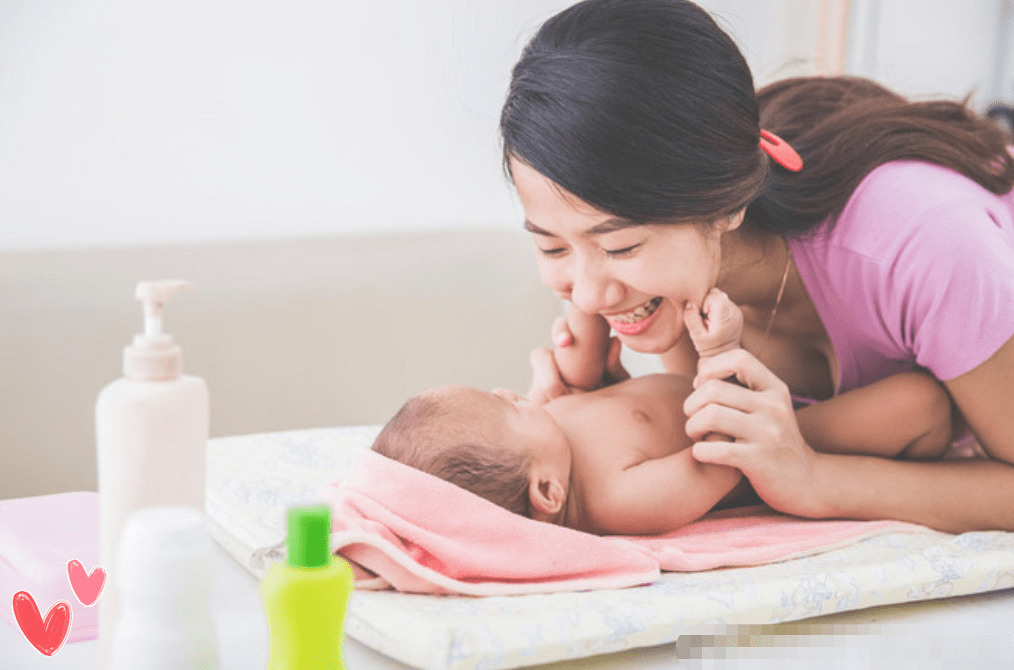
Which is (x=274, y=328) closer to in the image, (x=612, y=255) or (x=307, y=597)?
(x=612, y=255)

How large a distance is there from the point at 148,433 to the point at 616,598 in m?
0.48

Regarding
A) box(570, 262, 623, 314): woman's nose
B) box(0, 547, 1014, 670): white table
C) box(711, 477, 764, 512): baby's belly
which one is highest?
box(570, 262, 623, 314): woman's nose

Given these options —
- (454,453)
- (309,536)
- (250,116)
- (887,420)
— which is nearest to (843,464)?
(887,420)

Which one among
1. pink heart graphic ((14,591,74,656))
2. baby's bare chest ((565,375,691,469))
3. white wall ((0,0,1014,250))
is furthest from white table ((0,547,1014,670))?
white wall ((0,0,1014,250))

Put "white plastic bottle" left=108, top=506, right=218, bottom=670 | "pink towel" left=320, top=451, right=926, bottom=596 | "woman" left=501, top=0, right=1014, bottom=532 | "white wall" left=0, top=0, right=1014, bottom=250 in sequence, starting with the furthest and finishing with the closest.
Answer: "white wall" left=0, top=0, right=1014, bottom=250 → "woman" left=501, top=0, right=1014, bottom=532 → "pink towel" left=320, top=451, right=926, bottom=596 → "white plastic bottle" left=108, top=506, right=218, bottom=670

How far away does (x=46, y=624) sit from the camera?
101cm

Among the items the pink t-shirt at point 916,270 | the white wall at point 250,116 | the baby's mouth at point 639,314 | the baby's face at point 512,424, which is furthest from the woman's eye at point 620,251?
the white wall at point 250,116

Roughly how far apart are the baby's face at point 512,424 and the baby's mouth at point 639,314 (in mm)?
139

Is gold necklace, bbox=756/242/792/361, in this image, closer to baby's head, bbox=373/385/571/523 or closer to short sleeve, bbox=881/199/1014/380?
short sleeve, bbox=881/199/1014/380

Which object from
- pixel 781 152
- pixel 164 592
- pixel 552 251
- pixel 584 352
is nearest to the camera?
pixel 164 592

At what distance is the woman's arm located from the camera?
4.17 feet

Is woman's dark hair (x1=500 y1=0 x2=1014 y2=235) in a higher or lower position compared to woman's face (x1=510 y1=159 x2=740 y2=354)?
higher

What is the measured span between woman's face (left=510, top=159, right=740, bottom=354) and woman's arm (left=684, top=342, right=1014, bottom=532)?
0.10m

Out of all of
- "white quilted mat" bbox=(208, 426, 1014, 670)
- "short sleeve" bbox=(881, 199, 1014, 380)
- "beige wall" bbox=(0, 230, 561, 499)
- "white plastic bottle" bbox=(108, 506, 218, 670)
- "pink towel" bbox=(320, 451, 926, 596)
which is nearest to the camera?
"white plastic bottle" bbox=(108, 506, 218, 670)
